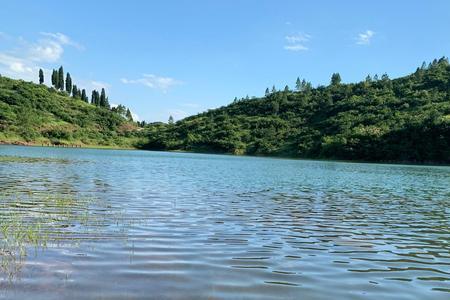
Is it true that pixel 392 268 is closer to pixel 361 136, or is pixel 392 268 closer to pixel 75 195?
pixel 75 195

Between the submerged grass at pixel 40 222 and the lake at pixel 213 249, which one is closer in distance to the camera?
the lake at pixel 213 249

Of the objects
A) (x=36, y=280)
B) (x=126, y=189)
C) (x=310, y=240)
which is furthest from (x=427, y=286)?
(x=126, y=189)

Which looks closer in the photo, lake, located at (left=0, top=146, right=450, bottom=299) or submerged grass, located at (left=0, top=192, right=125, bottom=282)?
lake, located at (left=0, top=146, right=450, bottom=299)

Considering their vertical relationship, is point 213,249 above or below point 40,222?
below

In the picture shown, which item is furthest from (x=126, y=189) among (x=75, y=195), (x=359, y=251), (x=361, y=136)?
(x=361, y=136)

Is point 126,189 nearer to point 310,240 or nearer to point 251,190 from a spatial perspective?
point 251,190

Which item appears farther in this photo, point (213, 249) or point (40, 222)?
point (40, 222)

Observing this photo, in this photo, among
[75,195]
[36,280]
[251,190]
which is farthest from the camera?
[251,190]

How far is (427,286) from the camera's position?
11.7 metres

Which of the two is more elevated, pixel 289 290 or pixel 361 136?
pixel 361 136

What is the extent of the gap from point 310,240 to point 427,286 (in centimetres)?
621

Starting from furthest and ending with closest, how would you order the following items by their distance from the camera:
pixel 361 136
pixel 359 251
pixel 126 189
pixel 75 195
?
pixel 361 136 → pixel 126 189 → pixel 75 195 → pixel 359 251

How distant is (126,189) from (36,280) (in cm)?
2288

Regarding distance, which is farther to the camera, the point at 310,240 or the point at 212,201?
the point at 212,201
